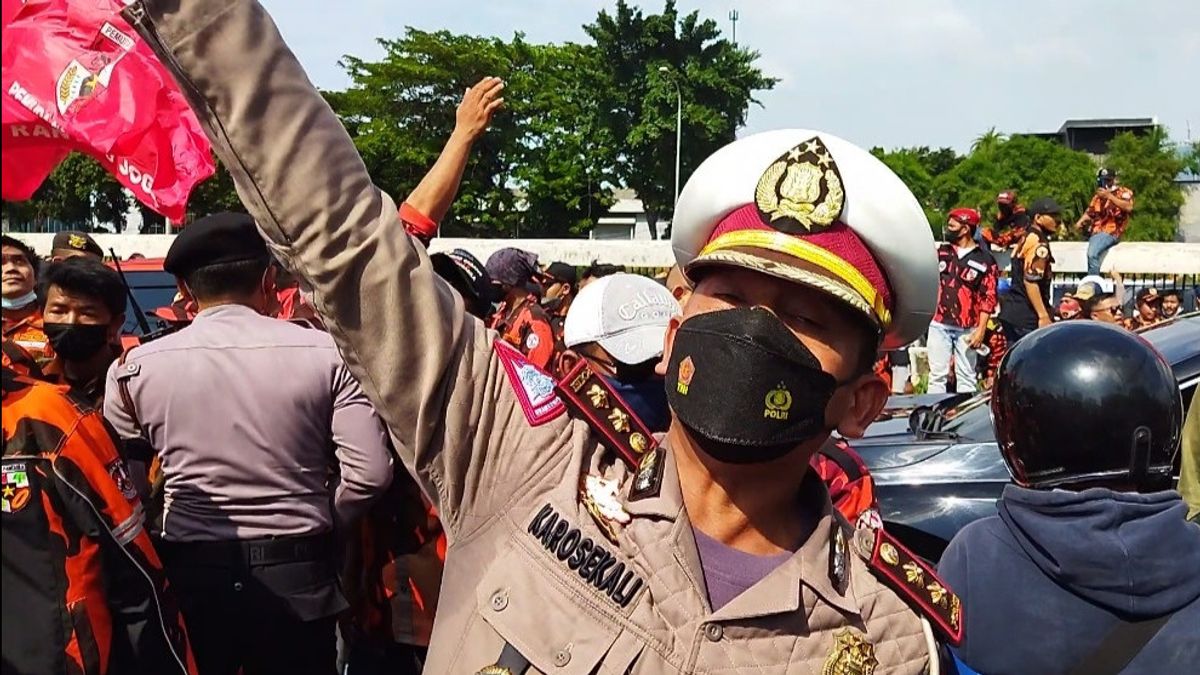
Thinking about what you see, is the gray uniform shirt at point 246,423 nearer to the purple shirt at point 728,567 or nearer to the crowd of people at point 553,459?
the crowd of people at point 553,459

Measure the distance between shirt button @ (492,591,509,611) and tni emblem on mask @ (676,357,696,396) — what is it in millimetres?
356

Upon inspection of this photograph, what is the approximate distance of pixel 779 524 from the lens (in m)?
1.53

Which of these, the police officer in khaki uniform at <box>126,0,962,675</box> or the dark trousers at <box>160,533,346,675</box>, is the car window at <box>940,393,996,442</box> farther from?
the police officer in khaki uniform at <box>126,0,962,675</box>

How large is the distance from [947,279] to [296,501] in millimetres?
7184

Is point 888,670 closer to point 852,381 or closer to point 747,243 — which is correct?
point 852,381

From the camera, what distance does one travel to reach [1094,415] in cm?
200

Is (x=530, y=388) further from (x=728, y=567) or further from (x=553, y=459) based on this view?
(x=728, y=567)

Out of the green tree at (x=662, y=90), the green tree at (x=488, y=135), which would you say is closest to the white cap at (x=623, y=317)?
the green tree at (x=488, y=135)

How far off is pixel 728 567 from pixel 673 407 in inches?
9.6

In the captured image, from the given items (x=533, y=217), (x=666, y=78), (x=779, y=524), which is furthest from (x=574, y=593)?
(x=666, y=78)

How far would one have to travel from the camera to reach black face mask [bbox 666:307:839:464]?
136cm

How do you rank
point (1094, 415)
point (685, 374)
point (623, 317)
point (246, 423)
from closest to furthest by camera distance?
point (685, 374) → point (1094, 415) → point (246, 423) → point (623, 317)

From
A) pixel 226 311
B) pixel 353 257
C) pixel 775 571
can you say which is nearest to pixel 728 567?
pixel 775 571

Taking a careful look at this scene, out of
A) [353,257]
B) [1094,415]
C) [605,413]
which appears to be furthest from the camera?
[1094,415]
